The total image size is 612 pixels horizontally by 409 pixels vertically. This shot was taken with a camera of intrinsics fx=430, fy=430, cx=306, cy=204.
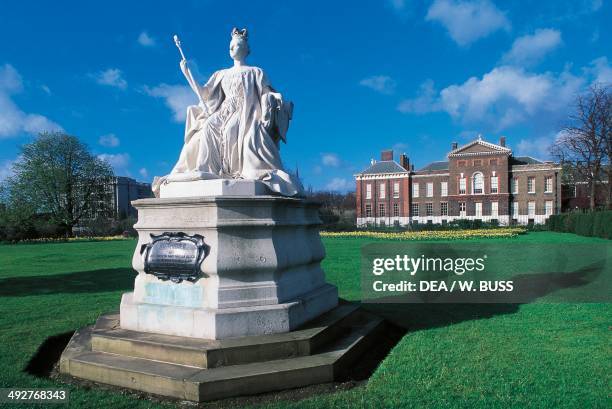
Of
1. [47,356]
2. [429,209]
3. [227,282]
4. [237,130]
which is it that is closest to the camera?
[227,282]

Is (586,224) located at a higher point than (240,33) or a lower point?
lower

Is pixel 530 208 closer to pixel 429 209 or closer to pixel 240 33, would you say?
pixel 429 209

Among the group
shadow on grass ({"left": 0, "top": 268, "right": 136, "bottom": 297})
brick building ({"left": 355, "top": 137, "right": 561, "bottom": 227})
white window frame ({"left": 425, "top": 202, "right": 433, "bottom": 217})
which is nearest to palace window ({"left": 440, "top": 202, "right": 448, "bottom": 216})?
brick building ({"left": 355, "top": 137, "right": 561, "bottom": 227})

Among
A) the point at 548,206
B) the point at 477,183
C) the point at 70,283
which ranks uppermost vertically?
the point at 477,183

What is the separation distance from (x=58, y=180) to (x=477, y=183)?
4598cm

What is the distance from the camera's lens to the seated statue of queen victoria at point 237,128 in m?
5.16

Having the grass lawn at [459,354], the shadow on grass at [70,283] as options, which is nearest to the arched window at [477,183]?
the shadow on grass at [70,283]

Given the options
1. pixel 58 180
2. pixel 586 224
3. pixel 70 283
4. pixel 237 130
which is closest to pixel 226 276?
pixel 237 130

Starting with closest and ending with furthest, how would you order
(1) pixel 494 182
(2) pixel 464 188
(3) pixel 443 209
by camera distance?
(1) pixel 494 182
(2) pixel 464 188
(3) pixel 443 209

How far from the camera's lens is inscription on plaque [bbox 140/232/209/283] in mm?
4492

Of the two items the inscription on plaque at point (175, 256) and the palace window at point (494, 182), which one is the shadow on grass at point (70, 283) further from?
the palace window at point (494, 182)

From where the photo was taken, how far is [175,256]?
4613mm

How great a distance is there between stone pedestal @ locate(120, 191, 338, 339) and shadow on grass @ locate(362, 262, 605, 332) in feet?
6.99

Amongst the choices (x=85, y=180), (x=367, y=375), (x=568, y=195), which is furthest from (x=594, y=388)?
Answer: (x=568, y=195)
